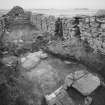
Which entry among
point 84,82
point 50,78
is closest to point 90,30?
point 84,82

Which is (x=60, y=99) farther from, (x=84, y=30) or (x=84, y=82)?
(x=84, y=30)

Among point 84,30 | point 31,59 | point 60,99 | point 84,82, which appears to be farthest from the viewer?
point 31,59

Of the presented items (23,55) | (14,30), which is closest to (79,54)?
(23,55)

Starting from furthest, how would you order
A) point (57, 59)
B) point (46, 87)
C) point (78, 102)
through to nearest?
1. point (57, 59)
2. point (46, 87)
3. point (78, 102)

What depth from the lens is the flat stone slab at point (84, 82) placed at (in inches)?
194

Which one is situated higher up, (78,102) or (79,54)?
(79,54)

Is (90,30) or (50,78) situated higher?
(90,30)

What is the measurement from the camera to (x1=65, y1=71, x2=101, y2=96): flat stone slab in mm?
4922

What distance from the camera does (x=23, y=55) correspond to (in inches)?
336

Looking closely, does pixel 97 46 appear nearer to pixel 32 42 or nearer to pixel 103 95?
pixel 103 95

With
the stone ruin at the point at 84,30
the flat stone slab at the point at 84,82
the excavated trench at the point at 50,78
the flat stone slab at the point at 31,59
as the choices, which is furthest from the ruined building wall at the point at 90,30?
the flat stone slab at the point at 31,59

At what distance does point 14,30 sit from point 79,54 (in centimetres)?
834

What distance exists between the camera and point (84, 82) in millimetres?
5176

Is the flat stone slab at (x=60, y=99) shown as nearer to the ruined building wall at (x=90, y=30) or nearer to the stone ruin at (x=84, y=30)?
the stone ruin at (x=84, y=30)
